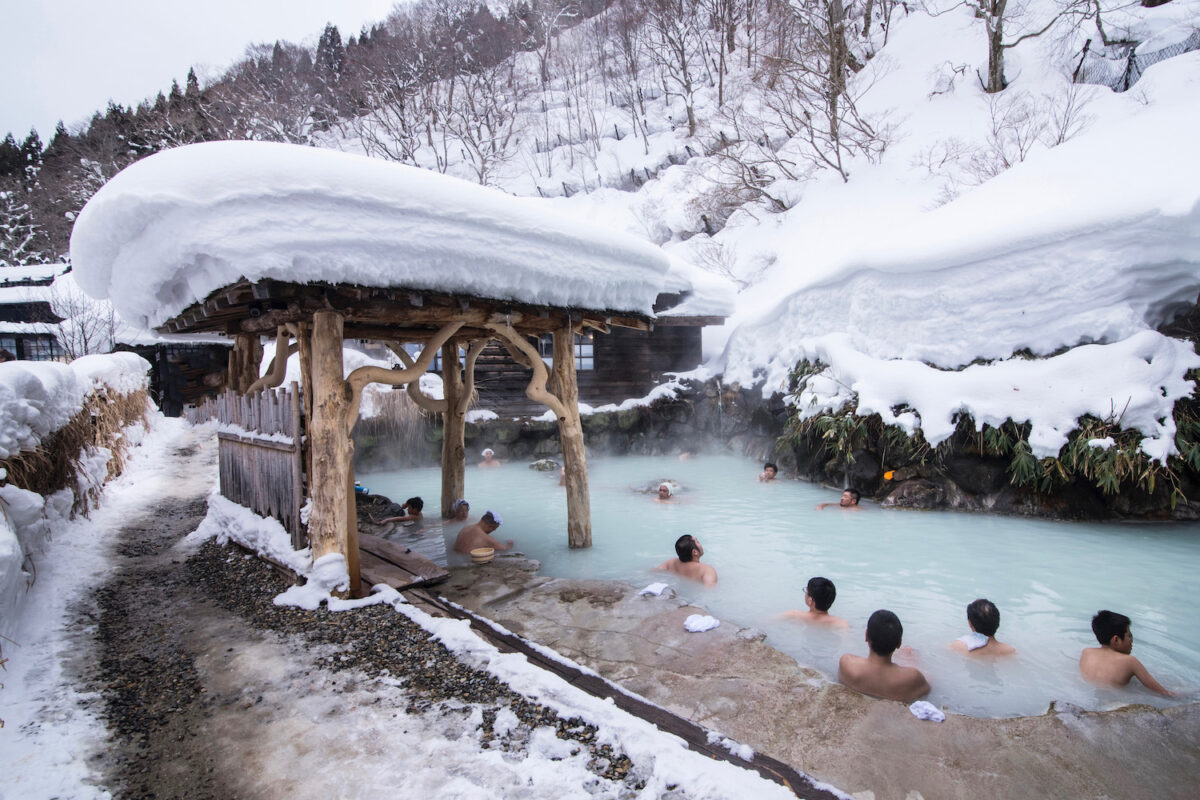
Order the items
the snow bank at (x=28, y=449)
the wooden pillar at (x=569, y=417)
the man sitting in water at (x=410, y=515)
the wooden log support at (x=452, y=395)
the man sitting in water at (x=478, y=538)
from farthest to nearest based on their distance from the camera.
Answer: the man sitting in water at (x=410, y=515) → the wooden log support at (x=452, y=395) → the man sitting in water at (x=478, y=538) → the wooden pillar at (x=569, y=417) → the snow bank at (x=28, y=449)

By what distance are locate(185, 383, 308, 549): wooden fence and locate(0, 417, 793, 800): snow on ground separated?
1.46 metres

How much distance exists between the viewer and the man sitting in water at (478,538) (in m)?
6.39

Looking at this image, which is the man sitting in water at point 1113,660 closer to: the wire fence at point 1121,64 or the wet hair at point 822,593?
the wet hair at point 822,593

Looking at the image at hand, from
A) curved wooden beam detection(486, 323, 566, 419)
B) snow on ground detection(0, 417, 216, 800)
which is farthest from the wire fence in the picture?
snow on ground detection(0, 417, 216, 800)

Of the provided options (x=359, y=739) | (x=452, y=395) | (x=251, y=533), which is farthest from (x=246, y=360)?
(x=359, y=739)

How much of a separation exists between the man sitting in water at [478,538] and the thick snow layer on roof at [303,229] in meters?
2.81

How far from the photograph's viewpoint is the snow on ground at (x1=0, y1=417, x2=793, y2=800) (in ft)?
7.54

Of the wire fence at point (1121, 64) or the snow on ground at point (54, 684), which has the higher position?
the wire fence at point (1121, 64)

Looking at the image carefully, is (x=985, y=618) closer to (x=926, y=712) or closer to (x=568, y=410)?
(x=926, y=712)

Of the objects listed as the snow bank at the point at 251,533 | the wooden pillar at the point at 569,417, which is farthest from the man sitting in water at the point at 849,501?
the snow bank at the point at 251,533

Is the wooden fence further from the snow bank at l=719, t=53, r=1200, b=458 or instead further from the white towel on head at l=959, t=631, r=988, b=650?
the snow bank at l=719, t=53, r=1200, b=458

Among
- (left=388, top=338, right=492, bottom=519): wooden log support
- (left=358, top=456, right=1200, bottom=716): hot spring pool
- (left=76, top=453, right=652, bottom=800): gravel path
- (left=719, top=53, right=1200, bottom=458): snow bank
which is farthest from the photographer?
(left=719, top=53, right=1200, bottom=458): snow bank

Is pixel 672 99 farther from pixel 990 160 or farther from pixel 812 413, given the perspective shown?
pixel 812 413

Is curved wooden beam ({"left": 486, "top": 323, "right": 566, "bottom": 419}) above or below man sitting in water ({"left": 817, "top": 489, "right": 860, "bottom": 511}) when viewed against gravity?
above
